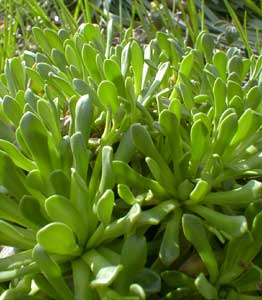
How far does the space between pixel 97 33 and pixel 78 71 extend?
20 cm

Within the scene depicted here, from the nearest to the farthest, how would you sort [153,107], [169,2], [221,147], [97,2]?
1. [221,147]
2. [153,107]
3. [169,2]
4. [97,2]

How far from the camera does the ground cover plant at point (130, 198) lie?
1.92 ft

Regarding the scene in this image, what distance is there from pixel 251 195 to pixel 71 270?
0.24 m

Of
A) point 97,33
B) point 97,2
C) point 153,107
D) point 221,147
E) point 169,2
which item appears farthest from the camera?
point 97,2

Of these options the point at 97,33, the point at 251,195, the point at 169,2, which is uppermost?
the point at 97,33

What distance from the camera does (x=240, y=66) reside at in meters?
0.87

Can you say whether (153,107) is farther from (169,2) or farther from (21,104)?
(169,2)

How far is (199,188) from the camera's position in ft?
2.02

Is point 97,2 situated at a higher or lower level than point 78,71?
lower

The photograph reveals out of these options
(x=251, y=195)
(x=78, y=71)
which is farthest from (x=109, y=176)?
(x=78, y=71)

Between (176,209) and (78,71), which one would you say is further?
(78,71)

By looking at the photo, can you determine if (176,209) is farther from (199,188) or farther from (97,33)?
(97,33)

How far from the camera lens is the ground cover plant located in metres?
0.59

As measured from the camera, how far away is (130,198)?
2.05 ft
